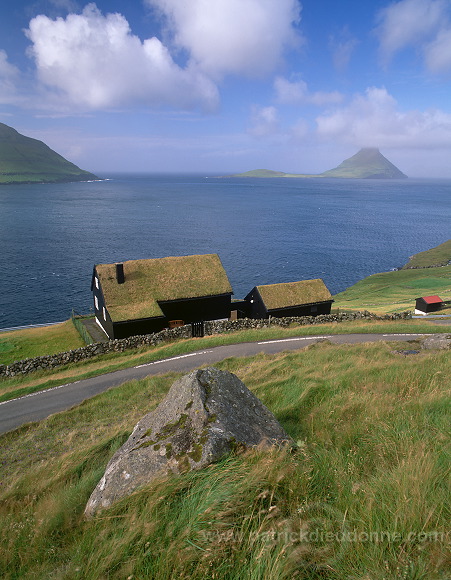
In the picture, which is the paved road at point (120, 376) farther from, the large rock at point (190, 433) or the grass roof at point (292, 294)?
the large rock at point (190, 433)

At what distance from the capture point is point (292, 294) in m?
38.5

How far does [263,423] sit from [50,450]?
9.28 m

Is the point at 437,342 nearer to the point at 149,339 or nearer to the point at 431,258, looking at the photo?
the point at 149,339

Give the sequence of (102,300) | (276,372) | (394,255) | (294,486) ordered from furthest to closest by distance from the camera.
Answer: (394,255), (102,300), (276,372), (294,486)

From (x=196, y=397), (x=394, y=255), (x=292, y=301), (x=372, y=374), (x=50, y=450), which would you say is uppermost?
(x=196, y=397)

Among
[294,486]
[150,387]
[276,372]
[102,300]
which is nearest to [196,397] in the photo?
[294,486]

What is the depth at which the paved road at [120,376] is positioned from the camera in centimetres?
1906

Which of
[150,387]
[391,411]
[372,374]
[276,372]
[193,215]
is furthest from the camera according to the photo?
[193,215]

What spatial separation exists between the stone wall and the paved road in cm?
461

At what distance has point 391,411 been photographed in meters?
7.12

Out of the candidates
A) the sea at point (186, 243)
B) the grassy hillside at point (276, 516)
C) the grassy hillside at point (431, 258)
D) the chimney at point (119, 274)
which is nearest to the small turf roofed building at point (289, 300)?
the chimney at point (119, 274)

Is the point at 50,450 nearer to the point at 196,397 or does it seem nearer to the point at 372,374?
the point at 196,397

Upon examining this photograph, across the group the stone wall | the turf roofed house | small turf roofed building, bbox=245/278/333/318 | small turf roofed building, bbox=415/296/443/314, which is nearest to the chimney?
the turf roofed house

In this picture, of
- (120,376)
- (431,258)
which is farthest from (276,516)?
(431,258)
